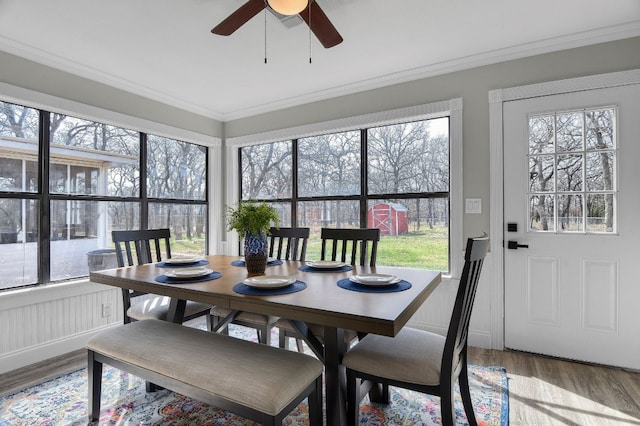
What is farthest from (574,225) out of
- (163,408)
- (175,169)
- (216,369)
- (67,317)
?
(67,317)

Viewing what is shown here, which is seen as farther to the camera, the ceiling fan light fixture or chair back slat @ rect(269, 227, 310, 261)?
chair back slat @ rect(269, 227, 310, 261)

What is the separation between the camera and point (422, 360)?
143cm

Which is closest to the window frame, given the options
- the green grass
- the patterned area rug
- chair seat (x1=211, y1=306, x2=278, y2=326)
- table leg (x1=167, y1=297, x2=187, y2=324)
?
the patterned area rug

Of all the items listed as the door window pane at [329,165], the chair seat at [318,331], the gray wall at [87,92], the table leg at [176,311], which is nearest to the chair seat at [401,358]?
the chair seat at [318,331]

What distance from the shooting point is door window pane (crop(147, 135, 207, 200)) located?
143 inches

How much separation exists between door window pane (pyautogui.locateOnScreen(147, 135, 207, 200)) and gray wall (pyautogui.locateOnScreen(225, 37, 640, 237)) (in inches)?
69.7

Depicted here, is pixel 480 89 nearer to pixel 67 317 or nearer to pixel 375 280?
pixel 375 280

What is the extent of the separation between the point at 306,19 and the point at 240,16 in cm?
36

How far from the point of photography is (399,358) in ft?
4.80

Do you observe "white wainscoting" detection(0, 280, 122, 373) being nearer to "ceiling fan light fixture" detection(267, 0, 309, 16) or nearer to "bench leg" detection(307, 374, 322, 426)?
"bench leg" detection(307, 374, 322, 426)

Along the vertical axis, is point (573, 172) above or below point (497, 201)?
above

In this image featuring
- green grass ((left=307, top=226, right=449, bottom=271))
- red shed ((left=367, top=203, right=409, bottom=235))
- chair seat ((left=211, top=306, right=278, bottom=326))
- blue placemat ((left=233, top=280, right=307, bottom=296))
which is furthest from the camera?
red shed ((left=367, top=203, right=409, bottom=235))

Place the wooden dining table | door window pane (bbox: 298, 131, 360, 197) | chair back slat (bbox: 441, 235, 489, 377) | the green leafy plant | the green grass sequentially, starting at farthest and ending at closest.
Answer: door window pane (bbox: 298, 131, 360, 197) → the green grass → the green leafy plant → chair back slat (bbox: 441, 235, 489, 377) → the wooden dining table

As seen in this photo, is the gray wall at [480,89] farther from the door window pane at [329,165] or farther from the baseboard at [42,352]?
the baseboard at [42,352]
